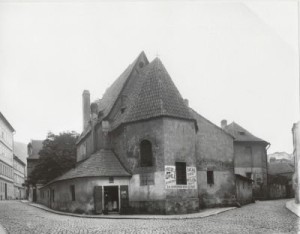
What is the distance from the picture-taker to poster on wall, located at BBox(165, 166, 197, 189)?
2372cm

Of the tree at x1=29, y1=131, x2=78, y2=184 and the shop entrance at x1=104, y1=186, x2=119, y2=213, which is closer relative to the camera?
the shop entrance at x1=104, y1=186, x2=119, y2=213

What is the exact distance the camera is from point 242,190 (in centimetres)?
3262

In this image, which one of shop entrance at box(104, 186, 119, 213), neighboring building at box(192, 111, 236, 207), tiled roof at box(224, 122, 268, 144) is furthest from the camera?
tiled roof at box(224, 122, 268, 144)

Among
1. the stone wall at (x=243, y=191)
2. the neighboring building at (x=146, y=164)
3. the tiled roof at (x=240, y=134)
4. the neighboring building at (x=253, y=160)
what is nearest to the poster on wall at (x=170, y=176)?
the neighboring building at (x=146, y=164)

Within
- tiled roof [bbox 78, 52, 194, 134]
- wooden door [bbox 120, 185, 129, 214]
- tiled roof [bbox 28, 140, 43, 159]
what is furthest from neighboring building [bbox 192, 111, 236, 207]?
tiled roof [bbox 28, 140, 43, 159]

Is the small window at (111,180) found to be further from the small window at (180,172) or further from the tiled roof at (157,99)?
the small window at (180,172)

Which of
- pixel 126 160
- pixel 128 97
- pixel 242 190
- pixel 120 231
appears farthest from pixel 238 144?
pixel 120 231

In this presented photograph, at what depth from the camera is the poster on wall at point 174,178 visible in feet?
77.8

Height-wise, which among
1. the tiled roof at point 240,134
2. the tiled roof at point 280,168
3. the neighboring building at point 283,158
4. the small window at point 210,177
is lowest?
the small window at point 210,177

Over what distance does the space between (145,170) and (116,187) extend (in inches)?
85.4

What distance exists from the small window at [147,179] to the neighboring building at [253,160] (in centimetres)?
2023

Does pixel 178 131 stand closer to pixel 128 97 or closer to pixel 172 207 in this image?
pixel 172 207

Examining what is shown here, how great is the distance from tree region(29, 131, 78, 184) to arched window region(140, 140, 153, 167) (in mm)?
21417

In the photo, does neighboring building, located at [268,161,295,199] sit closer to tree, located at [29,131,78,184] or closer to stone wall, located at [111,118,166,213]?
tree, located at [29,131,78,184]
